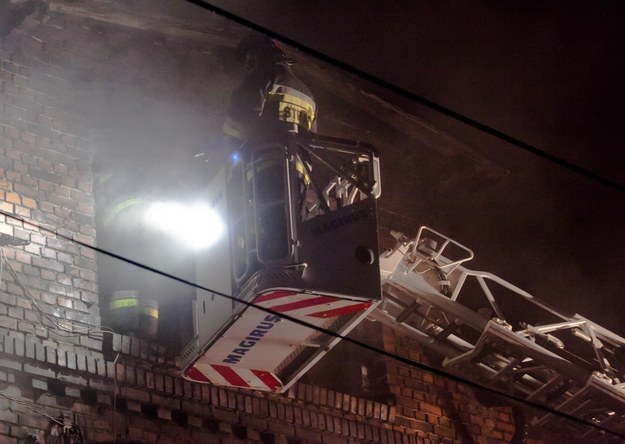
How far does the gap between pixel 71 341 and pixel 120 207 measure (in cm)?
131

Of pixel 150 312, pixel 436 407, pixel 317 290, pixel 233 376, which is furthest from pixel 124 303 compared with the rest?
pixel 436 407

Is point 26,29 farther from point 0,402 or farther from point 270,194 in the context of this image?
point 0,402

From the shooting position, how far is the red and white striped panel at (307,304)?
6367 mm

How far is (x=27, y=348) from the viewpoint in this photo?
20.4 feet

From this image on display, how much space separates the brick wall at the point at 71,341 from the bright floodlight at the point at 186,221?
569mm

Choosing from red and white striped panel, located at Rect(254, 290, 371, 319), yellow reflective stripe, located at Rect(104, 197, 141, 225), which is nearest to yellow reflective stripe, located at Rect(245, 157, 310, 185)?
red and white striped panel, located at Rect(254, 290, 371, 319)

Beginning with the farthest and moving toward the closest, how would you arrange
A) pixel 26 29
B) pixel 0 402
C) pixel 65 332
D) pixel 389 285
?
pixel 389 285 → pixel 26 29 → pixel 65 332 → pixel 0 402

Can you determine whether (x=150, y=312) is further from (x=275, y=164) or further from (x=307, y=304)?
(x=275, y=164)

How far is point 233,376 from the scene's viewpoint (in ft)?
22.9

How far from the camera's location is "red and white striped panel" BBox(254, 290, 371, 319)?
6.37 metres

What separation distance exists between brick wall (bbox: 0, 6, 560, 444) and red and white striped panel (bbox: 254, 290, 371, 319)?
952 mm

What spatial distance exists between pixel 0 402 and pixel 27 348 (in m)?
0.43

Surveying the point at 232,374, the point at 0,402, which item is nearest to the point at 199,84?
the point at 232,374

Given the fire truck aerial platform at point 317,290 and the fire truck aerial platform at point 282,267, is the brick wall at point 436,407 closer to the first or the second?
the fire truck aerial platform at point 317,290
